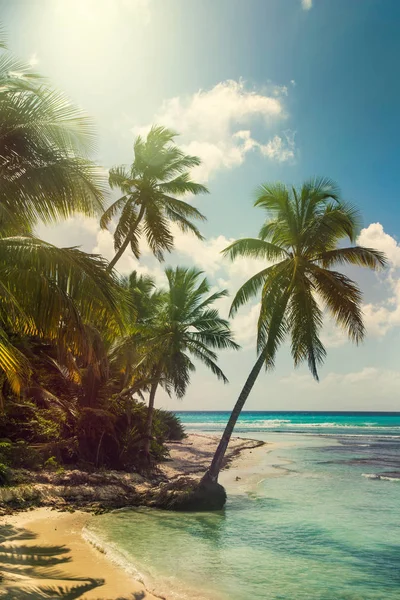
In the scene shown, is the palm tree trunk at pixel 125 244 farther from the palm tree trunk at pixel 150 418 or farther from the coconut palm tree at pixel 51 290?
the coconut palm tree at pixel 51 290

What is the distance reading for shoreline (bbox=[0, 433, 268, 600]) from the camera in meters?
6.38

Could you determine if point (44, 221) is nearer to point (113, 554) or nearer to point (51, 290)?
point (51, 290)

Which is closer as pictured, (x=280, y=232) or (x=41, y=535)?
(x=41, y=535)

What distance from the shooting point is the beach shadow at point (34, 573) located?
19.5 feet

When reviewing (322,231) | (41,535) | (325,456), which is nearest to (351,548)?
(41,535)

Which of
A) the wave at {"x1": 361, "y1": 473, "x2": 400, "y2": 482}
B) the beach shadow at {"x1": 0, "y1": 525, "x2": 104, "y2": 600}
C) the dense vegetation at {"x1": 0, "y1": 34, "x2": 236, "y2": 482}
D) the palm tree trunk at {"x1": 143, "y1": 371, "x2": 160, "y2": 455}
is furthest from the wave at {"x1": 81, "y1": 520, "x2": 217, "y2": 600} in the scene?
the wave at {"x1": 361, "y1": 473, "x2": 400, "y2": 482}

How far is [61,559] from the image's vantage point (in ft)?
25.2

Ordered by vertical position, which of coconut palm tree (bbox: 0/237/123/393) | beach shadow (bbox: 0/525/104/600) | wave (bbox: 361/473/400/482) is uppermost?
coconut palm tree (bbox: 0/237/123/393)

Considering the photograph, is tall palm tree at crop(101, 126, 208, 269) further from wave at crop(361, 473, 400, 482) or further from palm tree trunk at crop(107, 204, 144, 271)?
wave at crop(361, 473, 400, 482)

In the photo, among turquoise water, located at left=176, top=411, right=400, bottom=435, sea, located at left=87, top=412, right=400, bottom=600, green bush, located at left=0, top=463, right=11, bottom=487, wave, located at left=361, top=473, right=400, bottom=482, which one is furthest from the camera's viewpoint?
turquoise water, located at left=176, top=411, right=400, bottom=435

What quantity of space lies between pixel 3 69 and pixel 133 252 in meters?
9.71

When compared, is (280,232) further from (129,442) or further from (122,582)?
(122,582)

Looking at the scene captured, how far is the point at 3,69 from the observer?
8.16 m

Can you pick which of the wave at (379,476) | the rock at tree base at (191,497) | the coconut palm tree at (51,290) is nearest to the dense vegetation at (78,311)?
the coconut palm tree at (51,290)
